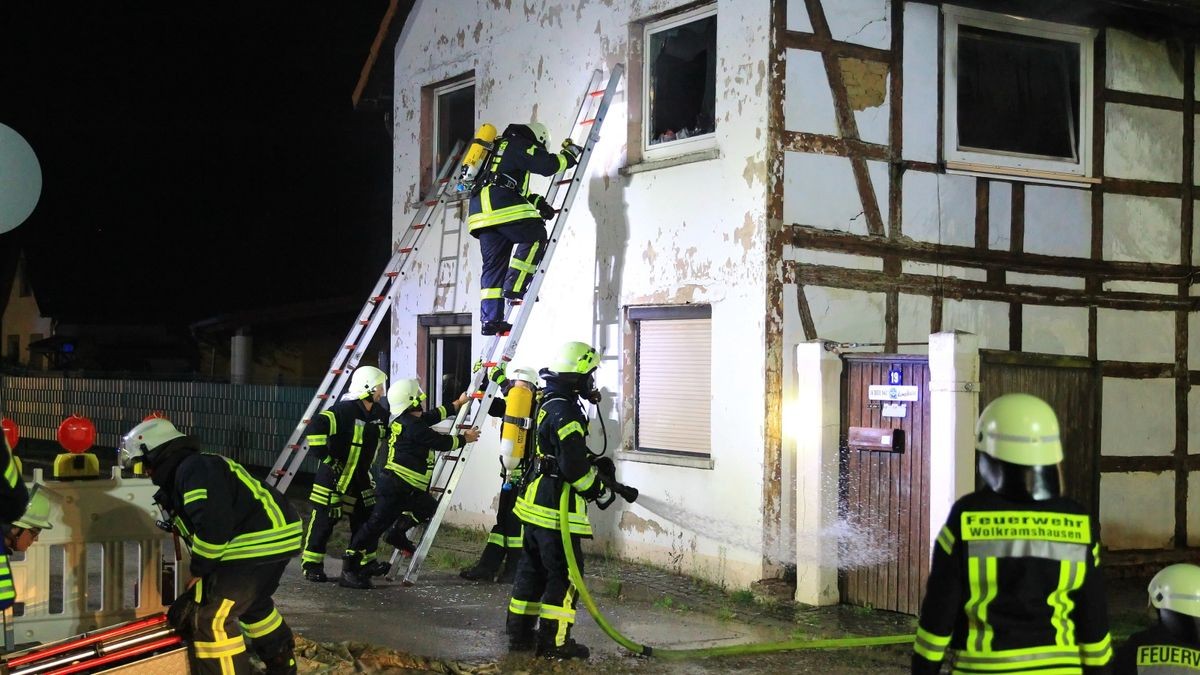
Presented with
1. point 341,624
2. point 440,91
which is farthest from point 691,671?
point 440,91

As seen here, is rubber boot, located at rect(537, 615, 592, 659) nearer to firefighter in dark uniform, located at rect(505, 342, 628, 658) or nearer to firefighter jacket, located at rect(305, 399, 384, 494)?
firefighter in dark uniform, located at rect(505, 342, 628, 658)

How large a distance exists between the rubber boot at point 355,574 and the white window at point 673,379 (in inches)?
104

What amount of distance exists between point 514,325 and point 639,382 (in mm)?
1327

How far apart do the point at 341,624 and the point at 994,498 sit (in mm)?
5373

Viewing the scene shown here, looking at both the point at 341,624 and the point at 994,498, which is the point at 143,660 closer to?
the point at 341,624

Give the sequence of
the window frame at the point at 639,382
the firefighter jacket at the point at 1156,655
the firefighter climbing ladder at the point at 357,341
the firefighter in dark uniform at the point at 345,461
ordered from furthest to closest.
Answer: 1. the firefighter climbing ladder at the point at 357,341
2. the window frame at the point at 639,382
3. the firefighter in dark uniform at the point at 345,461
4. the firefighter jacket at the point at 1156,655

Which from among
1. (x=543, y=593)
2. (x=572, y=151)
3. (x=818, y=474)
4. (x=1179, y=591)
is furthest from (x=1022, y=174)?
(x=1179, y=591)

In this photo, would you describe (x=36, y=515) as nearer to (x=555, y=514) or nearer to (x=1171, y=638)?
(x=555, y=514)

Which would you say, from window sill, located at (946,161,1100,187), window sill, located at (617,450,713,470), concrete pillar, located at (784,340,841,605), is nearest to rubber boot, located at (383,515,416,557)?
window sill, located at (617,450,713,470)

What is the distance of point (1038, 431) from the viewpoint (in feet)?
12.5

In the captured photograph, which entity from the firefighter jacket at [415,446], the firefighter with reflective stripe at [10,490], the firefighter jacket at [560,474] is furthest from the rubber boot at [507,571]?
the firefighter with reflective stripe at [10,490]

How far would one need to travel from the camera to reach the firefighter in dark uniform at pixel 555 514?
7.15 metres

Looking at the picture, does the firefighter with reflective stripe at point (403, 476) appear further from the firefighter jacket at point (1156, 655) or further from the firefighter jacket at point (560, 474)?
the firefighter jacket at point (1156, 655)

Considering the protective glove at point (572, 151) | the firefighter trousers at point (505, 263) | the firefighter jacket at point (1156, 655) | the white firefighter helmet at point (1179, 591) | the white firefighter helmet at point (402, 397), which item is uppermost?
the protective glove at point (572, 151)
